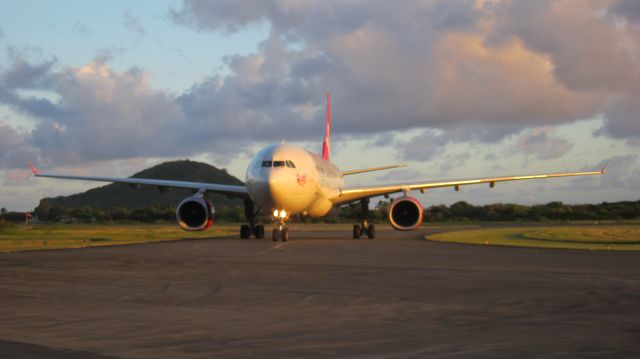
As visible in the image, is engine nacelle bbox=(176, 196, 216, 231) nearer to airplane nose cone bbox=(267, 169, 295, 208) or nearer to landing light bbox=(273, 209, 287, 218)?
landing light bbox=(273, 209, 287, 218)

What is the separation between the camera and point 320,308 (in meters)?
10.1

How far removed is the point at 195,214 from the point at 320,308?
22232 millimetres

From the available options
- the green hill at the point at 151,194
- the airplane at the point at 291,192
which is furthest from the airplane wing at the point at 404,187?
the green hill at the point at 151,194

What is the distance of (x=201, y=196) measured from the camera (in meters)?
32.2

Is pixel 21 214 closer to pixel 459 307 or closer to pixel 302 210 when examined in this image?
pixel 302 210

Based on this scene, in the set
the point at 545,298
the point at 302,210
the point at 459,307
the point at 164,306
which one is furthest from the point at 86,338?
the point at 302,210

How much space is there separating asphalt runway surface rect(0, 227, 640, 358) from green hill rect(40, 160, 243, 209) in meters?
124

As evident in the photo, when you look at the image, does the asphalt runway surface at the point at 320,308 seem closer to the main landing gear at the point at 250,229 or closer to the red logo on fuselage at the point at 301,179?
the red logo on fuselage at the point at 301,179

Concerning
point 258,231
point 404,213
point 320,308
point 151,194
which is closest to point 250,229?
point 258,231

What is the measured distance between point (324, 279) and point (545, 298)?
14.4 feet

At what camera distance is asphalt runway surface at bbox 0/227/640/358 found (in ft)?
23.6

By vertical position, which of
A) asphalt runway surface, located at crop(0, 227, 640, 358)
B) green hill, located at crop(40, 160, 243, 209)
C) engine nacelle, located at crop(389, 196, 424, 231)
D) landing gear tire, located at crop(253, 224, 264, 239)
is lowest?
asphalt runway surface, located at crop(0, 227, 640, 358)

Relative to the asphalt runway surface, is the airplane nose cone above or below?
above

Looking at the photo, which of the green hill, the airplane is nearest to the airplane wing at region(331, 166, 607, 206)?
the airplane
